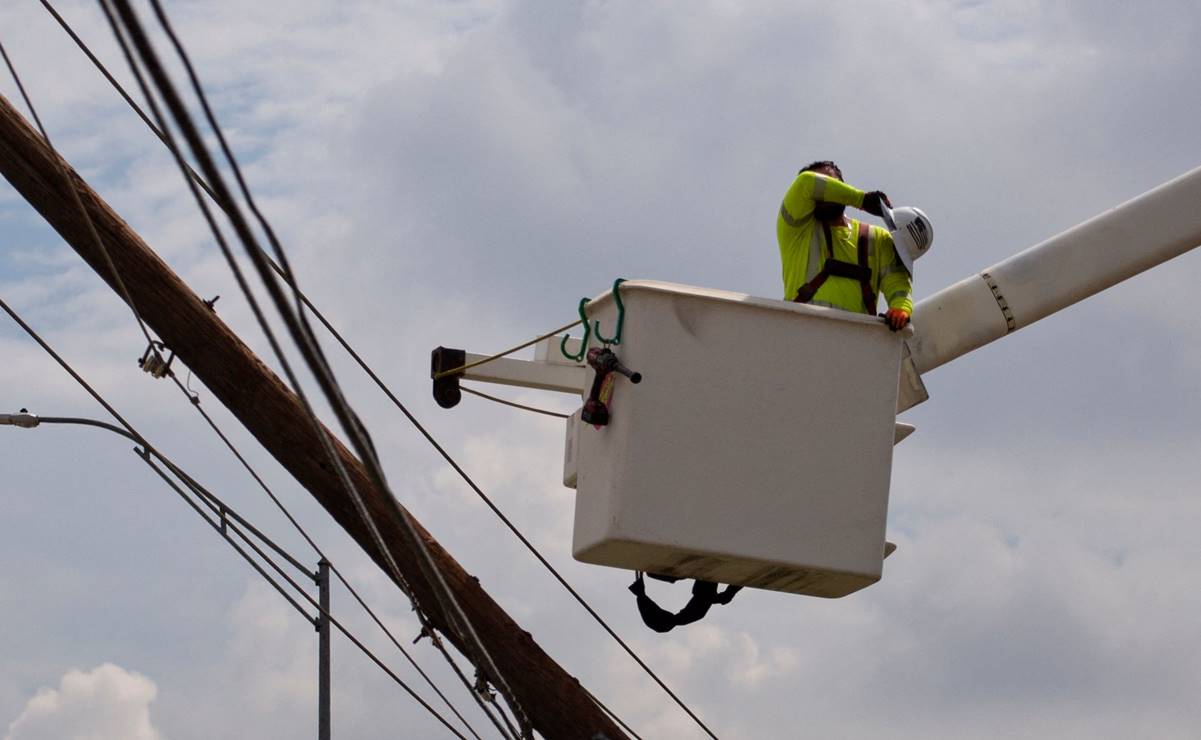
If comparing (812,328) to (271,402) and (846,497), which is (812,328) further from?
(271,402)

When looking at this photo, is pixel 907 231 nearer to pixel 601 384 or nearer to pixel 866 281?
pixel 866 281

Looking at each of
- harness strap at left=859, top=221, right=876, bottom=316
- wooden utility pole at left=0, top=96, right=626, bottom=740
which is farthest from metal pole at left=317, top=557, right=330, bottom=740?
harness strap at left=859, top=221, right=876, bottom=316

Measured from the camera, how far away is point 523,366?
8.77 meters

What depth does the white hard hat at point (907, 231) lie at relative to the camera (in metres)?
8.34

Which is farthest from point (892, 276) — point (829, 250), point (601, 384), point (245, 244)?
point (245, 244)

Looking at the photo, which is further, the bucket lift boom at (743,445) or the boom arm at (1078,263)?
the boom arm at (1078,263)

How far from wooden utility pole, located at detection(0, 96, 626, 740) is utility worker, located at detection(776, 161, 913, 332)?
2.06 m

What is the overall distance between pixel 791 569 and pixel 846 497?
1.16 feet

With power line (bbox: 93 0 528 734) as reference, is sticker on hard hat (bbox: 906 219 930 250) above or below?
above

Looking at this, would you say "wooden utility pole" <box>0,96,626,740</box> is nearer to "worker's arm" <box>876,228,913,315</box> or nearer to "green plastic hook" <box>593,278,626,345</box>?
"green plastic hook" <box>593,278,626,345</box>

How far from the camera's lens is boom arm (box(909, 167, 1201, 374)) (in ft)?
29.2

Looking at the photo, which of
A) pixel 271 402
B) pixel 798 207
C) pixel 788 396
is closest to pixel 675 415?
pixel 788 396

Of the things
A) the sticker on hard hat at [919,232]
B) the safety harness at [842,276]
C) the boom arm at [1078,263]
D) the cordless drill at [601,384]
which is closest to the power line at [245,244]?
the cordless drill at [601,384]

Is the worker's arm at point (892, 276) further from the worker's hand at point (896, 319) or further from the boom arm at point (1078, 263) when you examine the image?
the boom arm at point (1078, 263)
